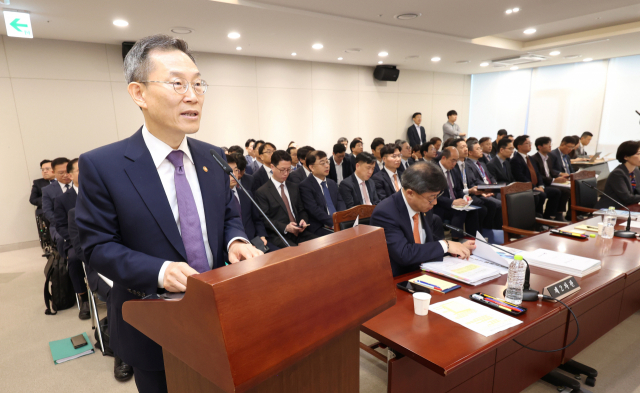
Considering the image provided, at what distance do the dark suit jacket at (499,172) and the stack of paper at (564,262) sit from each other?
422cm

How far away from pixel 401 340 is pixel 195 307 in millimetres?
961

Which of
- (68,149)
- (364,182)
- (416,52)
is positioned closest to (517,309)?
(364,182)

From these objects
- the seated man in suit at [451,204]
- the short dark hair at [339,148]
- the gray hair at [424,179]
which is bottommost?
the seated man in suit at [451,204]

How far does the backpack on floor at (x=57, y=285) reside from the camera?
3459 millimetres

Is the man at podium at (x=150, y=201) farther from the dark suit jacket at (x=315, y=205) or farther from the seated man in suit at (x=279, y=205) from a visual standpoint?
the dark suit jacket at (x=315, y=205)

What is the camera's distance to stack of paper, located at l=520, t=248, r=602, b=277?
1.99 m

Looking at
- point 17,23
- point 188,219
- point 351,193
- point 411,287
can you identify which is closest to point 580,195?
point 351,193

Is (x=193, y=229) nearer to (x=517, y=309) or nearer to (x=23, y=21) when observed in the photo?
(x=517, y=309)

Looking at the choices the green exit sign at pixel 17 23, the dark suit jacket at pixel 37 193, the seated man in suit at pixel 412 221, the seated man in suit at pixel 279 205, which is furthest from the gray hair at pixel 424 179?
the dark suit jacket at pixel 37 193

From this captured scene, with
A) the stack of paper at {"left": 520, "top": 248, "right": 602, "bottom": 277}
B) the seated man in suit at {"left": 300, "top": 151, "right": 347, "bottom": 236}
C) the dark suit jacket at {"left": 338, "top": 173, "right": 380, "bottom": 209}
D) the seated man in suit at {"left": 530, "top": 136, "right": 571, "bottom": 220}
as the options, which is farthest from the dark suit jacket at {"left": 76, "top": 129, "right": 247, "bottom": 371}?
the seated man in suit at {"left": 530, "top": 136, "right": 571, "bottom": 220}

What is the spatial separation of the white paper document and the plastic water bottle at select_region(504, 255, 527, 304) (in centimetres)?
16

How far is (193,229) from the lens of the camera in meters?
1.10

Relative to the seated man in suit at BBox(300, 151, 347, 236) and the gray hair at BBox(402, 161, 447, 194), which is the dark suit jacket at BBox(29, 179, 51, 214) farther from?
the gray hair at BBox(402, 161, 447, 194)

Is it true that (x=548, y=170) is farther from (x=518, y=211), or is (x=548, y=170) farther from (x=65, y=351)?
(x=65, y=351)
